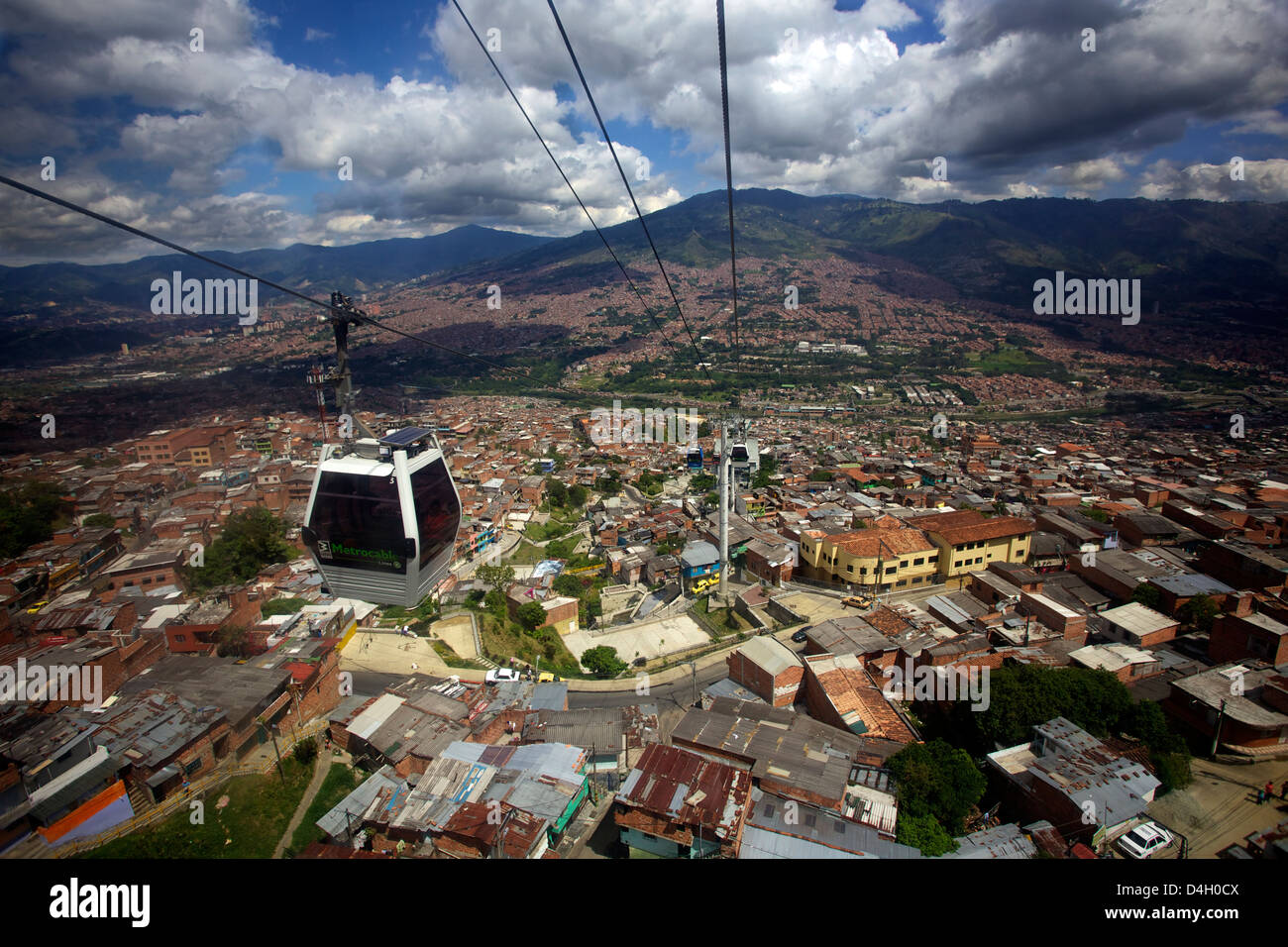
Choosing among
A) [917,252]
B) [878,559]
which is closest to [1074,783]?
[878,559]

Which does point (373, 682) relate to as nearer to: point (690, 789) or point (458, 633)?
point (458, 633)

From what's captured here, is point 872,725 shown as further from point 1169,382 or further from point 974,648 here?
point 1169,382

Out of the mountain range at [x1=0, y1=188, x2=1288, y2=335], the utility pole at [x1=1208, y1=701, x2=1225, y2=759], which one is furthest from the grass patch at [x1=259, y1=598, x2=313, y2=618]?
the mountain range at [x1=0, y1=188, x2=1288, y2=335]

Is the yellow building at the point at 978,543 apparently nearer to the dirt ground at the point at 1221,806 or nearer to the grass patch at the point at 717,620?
the grass patch at the point at 717,620

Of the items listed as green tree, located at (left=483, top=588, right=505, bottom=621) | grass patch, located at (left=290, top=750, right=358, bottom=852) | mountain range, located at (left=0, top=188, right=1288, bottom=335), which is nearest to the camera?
grass patch, located at (left=290, top=750, right=358, bottom=852)

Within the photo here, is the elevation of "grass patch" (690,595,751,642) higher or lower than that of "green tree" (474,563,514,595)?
lower

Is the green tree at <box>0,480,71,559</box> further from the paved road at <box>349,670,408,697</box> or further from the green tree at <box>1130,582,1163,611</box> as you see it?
the green tree at <box>1130,582,1163,611</box>
